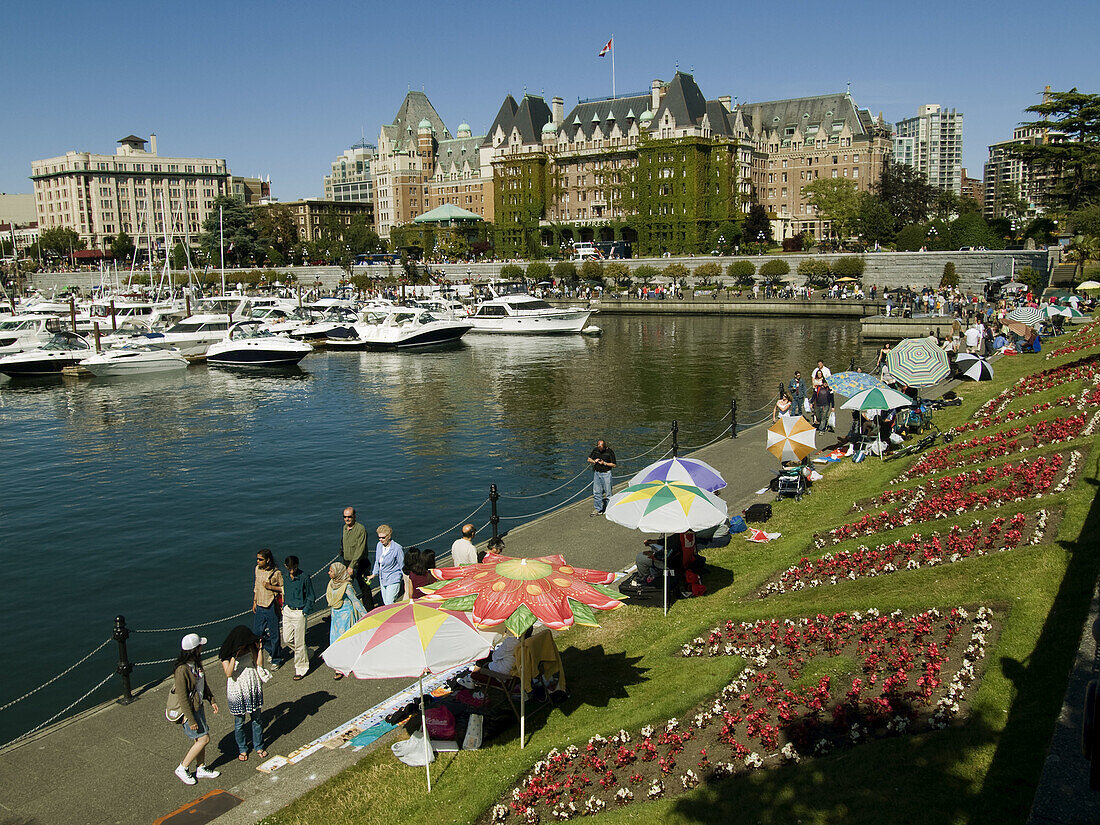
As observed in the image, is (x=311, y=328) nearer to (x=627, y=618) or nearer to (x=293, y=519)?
(x=293, y=519)

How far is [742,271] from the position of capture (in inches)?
4031

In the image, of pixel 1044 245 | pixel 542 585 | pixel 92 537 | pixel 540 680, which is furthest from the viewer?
pixel 1044 245

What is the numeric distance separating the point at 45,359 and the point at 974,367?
56.6 meters

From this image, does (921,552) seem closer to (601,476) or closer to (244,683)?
(601,476)

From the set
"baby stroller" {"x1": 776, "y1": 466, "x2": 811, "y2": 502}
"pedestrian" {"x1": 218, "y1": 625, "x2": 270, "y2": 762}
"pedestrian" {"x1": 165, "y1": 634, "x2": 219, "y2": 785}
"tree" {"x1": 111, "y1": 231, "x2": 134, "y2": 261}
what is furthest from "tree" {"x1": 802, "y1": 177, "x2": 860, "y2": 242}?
"tree" {"x1": 111, "y1": 231, "x2": 134, "y2": 261}

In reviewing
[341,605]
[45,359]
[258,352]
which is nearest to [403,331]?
[258,352]

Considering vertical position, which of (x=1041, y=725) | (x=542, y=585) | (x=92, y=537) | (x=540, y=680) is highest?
(x=542, y=585)

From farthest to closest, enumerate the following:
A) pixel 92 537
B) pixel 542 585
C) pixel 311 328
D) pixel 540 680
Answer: pixel 311 328 → pixel 92 537 → pixel 540 680 → pixel 542 585

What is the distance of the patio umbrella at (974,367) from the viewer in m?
29.0

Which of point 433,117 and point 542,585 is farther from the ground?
point 433,117

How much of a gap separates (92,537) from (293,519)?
547 centimetres

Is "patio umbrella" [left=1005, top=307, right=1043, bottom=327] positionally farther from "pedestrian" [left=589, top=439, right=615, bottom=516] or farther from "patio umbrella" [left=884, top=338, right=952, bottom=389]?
"pedestrian" [left=589, top=439, right=615, bottom=516]

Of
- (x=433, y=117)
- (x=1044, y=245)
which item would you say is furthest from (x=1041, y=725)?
(x=433, y=117)

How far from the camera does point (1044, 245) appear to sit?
87.0 metres
